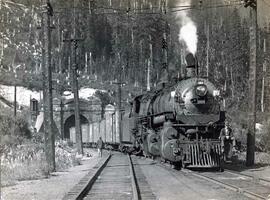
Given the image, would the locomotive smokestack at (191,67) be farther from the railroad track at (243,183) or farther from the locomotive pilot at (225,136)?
the railroad track at (243,183)

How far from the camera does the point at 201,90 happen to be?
21.1 meters

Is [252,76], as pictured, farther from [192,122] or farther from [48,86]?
[48,86]

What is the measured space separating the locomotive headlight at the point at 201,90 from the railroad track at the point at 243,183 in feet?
10.3

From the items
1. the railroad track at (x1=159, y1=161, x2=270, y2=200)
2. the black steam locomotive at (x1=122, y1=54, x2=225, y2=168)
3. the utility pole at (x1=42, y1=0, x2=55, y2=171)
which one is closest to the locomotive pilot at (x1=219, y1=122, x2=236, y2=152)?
the black steam locomotive at (x1=122, y1=54, x2=225, y2=168)

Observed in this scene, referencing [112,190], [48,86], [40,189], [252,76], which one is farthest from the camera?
[252,76]

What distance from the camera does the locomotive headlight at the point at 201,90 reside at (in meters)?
21.1

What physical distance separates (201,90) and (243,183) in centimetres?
596

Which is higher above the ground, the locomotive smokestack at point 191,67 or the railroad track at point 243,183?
the locomotive smokestack at point 191,67

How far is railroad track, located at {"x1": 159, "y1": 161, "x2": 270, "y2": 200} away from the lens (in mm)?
13058

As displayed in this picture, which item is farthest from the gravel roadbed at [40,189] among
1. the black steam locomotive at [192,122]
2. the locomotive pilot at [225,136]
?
the locomotive pilot at [225,136]

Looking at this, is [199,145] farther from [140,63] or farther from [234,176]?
[140,63]

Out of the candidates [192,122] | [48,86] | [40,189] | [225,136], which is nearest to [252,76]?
[225,136]

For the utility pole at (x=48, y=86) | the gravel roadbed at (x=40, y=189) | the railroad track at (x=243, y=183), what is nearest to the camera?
the railroad track at (x=243, y=183)

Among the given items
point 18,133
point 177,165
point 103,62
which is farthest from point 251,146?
point 103,62
